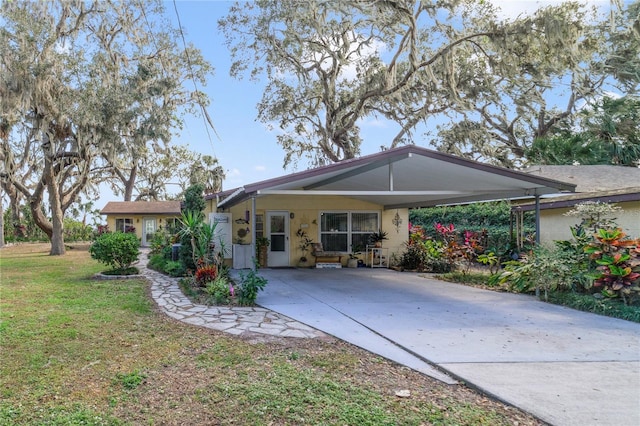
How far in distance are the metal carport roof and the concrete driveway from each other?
6.61ft

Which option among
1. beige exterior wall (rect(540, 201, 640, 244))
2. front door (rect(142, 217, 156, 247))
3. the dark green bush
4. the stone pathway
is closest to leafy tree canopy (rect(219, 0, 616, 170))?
beige exterior wall (rect(540, 201, 640, 244))

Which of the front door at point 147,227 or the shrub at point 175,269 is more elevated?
the front door at point 147,227

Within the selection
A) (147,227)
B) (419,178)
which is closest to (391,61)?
(419,178)

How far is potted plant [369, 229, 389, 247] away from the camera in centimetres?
1318

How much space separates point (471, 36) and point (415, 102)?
5120mm

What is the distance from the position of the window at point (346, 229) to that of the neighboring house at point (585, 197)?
14.3 ft

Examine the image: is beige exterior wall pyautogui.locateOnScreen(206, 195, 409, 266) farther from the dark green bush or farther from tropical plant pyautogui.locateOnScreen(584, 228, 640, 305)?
tropical plant pyautogui.locateOnScreen(584, 228, 640, 305)

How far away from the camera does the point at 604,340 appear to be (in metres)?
4.91

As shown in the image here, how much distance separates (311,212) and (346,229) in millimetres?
1293

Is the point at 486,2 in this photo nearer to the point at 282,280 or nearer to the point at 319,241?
the point at 319,241

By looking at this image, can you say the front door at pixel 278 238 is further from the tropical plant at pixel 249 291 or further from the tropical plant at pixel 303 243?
the tropical plant at pixel 249 291

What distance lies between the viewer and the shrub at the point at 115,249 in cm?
987

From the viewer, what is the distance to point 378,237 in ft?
43.2

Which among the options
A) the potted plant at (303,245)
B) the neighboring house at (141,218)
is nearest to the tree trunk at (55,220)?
the neighboring house at (141,218)
